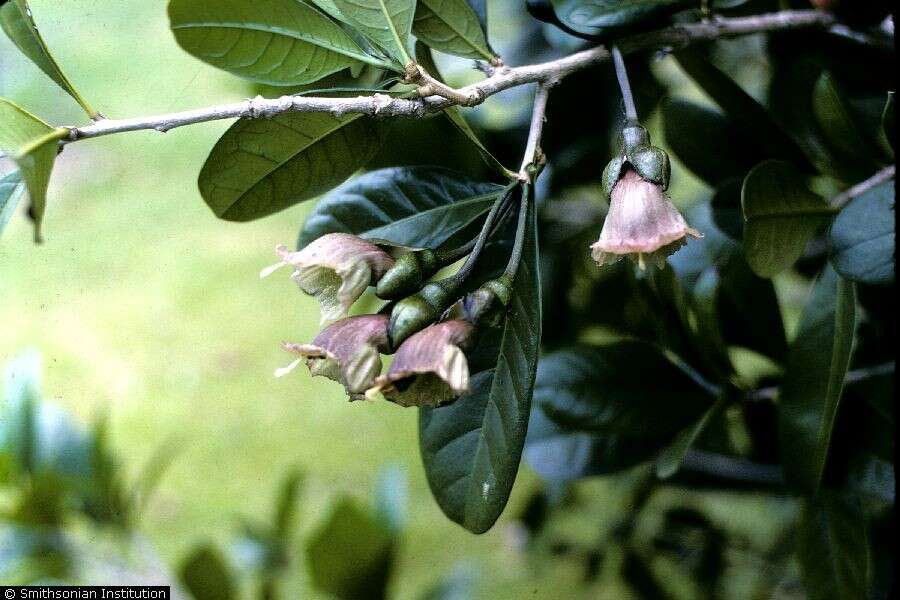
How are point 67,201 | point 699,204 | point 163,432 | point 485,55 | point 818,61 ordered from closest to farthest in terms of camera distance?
point 485,55
point 818,61
point 699,204
point 67,201
point 163,432

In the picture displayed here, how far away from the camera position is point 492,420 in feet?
2.22

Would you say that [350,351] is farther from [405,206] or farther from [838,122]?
[838,122]

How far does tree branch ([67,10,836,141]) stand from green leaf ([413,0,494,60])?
3cm

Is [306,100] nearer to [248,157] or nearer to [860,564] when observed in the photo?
[248,157]

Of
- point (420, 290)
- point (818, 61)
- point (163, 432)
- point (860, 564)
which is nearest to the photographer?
point (420, 290)

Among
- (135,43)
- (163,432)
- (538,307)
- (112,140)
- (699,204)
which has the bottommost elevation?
(163,432)

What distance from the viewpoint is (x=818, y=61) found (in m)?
1.01

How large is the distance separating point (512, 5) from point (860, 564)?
1.01 m

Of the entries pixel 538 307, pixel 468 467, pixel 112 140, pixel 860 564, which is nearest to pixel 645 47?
pixel 538 307

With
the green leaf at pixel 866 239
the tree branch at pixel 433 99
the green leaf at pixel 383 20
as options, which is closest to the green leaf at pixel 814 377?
the green leaf at pixel 866 239

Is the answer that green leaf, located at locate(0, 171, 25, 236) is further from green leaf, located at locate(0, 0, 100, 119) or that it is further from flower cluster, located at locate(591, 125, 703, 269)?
flower cluster, located at locate(591, 125, 703, 269)

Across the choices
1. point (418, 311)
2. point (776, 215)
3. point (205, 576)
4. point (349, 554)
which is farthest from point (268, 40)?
point (205, 576)

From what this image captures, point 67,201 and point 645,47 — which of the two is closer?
point 645,47

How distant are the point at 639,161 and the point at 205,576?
0.85 m
